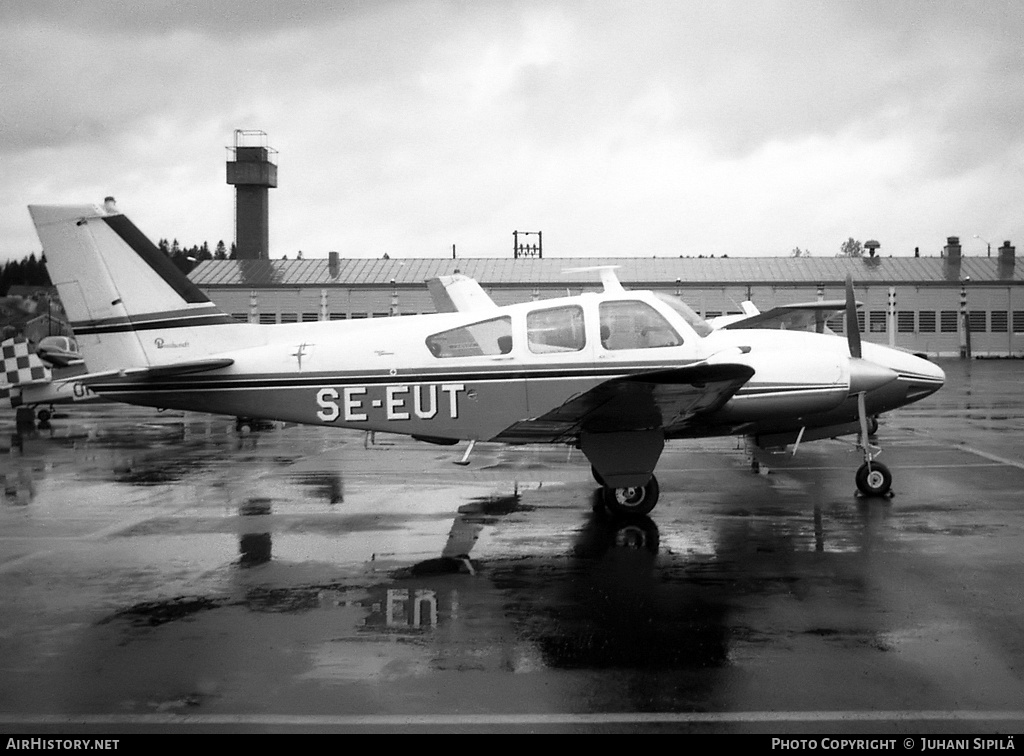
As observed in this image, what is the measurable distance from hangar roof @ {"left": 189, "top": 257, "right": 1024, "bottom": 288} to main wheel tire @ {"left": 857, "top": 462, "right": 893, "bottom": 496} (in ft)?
117

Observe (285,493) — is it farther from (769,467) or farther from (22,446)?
(22,446)

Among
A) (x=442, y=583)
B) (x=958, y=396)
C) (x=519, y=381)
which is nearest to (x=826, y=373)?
(x=519, y=381)

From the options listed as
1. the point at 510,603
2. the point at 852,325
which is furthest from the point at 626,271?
the point at 510,603

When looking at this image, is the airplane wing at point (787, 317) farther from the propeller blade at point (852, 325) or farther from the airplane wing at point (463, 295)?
the propeller blade at point (852, 325)

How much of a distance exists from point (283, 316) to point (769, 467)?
121ft

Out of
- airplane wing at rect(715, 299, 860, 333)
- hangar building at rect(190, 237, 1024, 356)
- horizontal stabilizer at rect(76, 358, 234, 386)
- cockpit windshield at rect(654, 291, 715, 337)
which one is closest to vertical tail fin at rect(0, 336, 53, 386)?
horizontal stabilizer at rect(76, 358, 234, 386)

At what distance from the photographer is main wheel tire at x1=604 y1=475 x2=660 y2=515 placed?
938 centimetres

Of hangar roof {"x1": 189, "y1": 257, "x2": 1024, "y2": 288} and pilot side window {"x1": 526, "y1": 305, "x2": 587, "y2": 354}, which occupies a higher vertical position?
hangar roof {"x1": 189, "y1": 257, "x2": 1024, "y2": 288}

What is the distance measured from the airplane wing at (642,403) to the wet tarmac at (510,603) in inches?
37.6

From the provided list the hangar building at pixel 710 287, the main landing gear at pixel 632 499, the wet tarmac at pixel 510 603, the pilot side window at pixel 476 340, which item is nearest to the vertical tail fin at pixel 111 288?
the wet tarmac at pixel 510 603

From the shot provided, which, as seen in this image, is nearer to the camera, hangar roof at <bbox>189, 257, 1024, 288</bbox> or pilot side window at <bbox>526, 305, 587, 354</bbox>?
pilot side window at <bbox>526, 305, 587, 354</bbox>

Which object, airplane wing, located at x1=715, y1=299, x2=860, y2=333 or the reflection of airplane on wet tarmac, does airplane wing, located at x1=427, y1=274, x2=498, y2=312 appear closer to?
airplane wing, located at x1=715, y1=299, x2=860, y2=333

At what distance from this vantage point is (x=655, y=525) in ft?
29.6
